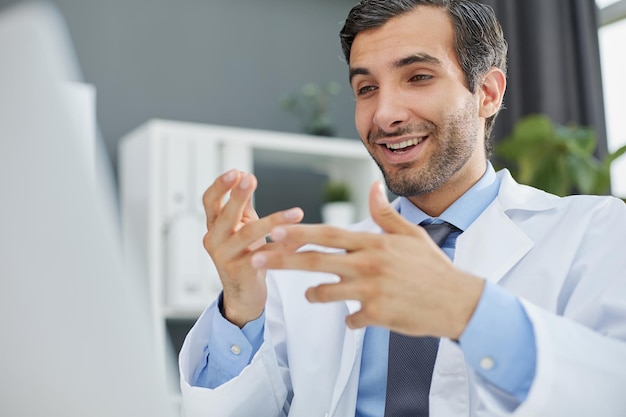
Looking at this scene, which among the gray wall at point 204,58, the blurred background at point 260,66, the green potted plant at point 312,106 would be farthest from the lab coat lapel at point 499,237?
the gray wall at point 204,58

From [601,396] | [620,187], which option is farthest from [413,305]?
→ [620,187]

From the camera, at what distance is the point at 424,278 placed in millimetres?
809

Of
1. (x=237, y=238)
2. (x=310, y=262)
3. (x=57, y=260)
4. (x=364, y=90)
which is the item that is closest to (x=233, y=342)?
(x=237, y=238)

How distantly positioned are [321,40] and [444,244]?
114 inches

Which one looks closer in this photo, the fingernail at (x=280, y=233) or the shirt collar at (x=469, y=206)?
the fingernail at (x=280, y=233)

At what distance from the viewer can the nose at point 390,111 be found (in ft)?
4.79

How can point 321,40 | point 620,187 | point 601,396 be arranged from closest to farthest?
point 601,396 < point 620,187 < point 321,40

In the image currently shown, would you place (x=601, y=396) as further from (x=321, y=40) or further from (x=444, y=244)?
(x=321, y=40)

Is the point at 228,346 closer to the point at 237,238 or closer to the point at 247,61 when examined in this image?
the point at 237,238

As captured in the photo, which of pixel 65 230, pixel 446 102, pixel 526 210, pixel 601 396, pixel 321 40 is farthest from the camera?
pixel 321 40

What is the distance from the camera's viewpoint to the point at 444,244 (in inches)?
57.1

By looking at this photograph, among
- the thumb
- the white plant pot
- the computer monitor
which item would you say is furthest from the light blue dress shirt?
the white plant pot

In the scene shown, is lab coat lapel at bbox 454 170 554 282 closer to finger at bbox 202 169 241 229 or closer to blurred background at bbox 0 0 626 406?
finger at bbox 202 169 241 229

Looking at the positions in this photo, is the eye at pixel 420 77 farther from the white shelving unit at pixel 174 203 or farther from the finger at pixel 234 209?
the white shelving unit at pixel 174 203
